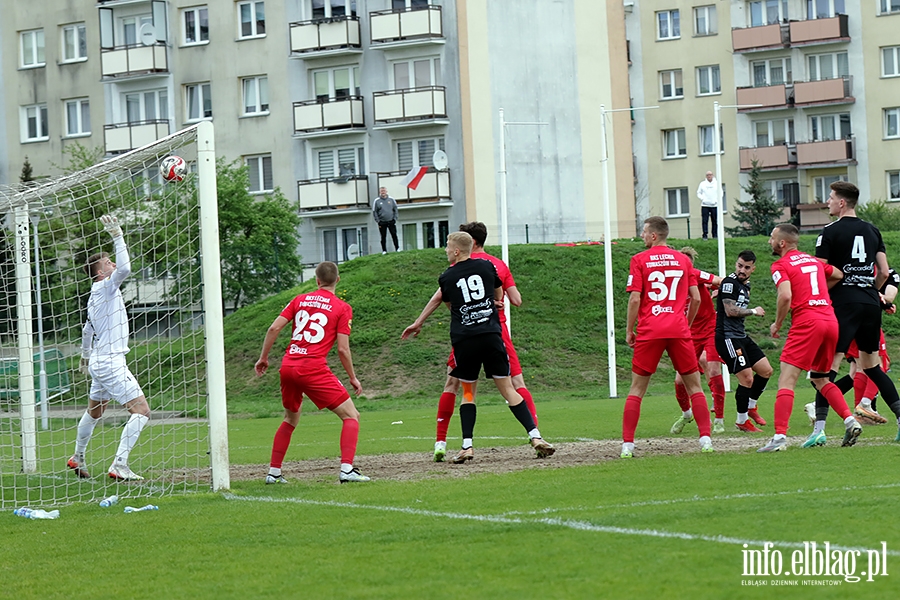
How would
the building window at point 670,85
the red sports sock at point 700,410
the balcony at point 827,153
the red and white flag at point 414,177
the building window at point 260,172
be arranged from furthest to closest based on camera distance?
1. the building window at point 670,85
2. the balcony at point 827,153
3. the building window at point 260,172
4. the red and white flag at point 414,177
5. the red sports sock at point 700,410

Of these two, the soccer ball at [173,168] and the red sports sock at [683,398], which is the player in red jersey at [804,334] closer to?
the red sports sock at [683,398]

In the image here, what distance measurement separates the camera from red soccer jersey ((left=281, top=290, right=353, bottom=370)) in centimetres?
1166

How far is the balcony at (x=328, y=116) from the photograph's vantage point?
169 feet

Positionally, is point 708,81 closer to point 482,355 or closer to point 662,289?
point 482,355

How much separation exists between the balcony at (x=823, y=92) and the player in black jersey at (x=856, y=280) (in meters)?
52.6

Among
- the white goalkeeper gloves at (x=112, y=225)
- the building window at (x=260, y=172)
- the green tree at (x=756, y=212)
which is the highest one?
the building window at (x=260, y=172)

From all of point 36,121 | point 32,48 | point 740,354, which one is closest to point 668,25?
point 32,48

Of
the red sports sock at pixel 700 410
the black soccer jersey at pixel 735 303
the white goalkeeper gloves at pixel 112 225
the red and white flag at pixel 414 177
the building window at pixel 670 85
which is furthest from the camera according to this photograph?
the building window at pixel 670 85

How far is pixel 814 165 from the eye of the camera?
62.9 metres

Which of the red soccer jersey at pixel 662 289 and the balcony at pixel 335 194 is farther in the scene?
the balcony at pixel 335 194

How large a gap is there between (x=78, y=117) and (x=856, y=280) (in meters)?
50.2

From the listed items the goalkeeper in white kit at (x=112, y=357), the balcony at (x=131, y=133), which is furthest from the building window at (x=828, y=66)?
the goalkeeper in white kit at (x=112, y=357)

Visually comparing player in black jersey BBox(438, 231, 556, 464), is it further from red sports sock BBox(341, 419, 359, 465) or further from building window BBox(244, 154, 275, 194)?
building window BBox(244, 154, 275, 194)

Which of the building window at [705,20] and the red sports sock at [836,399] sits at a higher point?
the building window at [705,20]
